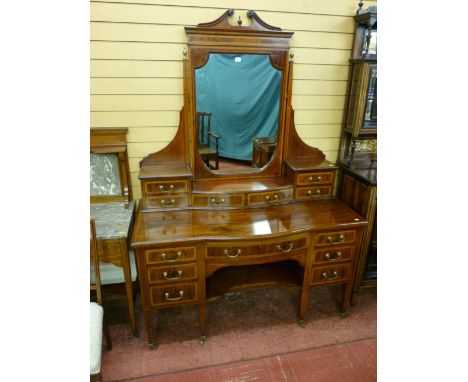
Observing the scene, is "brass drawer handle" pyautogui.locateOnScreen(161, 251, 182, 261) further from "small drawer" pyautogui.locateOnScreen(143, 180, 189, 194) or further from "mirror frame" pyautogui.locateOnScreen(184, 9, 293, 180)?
"mirror frame" pyautogui.locateOnScreen(184, 9, 293, 180)

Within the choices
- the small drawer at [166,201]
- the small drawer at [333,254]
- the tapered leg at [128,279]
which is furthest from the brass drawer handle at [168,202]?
the small drawer at [333,254]

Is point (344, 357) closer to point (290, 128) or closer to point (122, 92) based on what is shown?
point (290, 128)

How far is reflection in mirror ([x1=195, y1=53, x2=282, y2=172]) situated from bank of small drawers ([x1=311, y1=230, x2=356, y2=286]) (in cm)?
72

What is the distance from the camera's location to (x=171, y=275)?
5.78 feet

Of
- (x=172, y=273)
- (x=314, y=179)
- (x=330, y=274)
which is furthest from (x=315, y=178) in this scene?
(x=172, y=273)

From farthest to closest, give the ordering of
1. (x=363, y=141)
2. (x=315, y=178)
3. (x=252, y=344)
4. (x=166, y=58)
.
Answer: (x=363, y=141), (x=315, y=178), (x=252, y=344), (x=166, y=58)

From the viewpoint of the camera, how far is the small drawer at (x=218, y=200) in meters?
2.00

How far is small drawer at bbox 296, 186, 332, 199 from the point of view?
2156mm

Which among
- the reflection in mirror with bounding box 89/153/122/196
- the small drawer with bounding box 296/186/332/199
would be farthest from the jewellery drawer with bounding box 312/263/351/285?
the reflection in mirror with bounding box 89/153/122/196

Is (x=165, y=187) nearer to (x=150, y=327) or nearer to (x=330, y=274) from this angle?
(x=150, y=327)

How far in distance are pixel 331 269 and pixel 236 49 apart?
1.60 m

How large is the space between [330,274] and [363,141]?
3.56 ft

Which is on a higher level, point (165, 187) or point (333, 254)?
point (165, 187)

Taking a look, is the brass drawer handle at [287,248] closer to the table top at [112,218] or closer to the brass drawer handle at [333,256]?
the brass drawer handle at [333,256]
